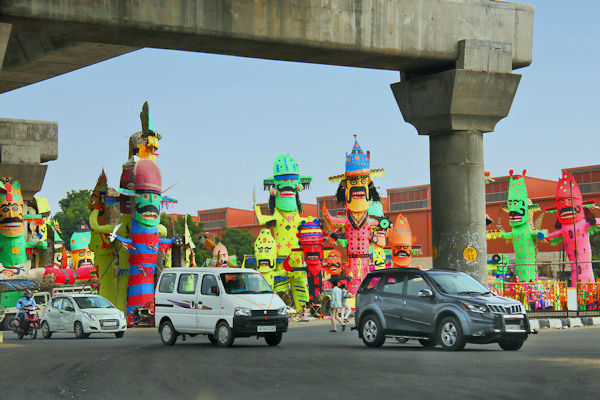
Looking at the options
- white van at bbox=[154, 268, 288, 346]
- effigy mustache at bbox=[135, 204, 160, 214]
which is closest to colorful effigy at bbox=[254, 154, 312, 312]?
effigy mustache at bbox=[135, 204, 160, 214]

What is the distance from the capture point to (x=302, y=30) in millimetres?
15758

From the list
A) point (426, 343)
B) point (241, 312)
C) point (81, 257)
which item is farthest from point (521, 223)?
point (81, 257)

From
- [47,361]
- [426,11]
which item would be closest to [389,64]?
[426,11]

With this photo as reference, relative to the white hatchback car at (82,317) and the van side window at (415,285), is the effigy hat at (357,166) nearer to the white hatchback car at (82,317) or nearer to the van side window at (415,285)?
the white hatchback car at (82,317)

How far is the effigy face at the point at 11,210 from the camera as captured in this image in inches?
1479

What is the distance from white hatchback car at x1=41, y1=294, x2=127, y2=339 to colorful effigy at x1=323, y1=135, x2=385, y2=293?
13.2 meters

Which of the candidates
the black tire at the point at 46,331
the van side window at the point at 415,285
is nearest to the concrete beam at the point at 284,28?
the van side window at the point at 415,285

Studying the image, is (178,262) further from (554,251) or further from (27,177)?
(554,251)

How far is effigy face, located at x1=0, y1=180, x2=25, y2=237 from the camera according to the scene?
37.6m

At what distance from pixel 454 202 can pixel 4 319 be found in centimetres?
3023

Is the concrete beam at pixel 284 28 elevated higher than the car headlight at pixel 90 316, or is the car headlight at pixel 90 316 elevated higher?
the concrete beam at pixel 284 28

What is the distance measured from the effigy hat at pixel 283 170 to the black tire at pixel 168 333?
1914 cm

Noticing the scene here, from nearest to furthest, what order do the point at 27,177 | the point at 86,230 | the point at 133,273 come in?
the point at 27,177
the point at 133,273
the point at 86,230

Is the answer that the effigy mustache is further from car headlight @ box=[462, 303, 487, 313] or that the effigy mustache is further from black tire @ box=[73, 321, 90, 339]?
car headlight @ box=[462, 303, 487, 313]
